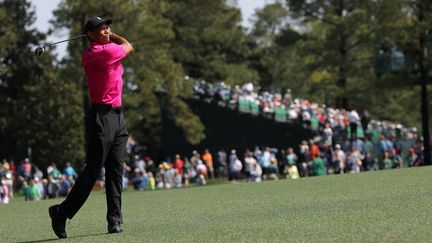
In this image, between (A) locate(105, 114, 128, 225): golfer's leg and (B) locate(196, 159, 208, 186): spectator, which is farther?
(B) locate(196, 159, 208, 186): spectator

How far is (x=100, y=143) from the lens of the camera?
35.0 feet

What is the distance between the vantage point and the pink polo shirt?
35.0 ft

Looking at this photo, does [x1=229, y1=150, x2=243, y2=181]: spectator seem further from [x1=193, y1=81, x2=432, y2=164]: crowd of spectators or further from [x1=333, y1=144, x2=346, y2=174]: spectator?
[x1=333, y1=144, x2=346, y2=174]: spectator

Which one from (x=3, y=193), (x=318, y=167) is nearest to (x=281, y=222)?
(x=3, y=193)

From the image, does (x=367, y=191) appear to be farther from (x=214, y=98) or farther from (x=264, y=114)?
(x=214, y=98)

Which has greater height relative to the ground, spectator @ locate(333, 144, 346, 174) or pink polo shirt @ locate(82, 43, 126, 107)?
spectator @ locate(333, 144, 346, 174)

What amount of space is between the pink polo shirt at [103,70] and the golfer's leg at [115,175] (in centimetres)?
36

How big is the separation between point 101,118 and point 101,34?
81cm

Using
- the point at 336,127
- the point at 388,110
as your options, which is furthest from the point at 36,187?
the point at 388,110

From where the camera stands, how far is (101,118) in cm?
1070

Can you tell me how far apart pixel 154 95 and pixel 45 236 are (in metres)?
48.8

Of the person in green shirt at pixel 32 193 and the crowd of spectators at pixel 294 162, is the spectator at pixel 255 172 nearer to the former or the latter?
the crowd of spectators at pixel 294 162

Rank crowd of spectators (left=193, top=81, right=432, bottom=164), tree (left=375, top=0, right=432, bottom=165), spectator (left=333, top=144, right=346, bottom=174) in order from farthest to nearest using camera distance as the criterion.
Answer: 1. tree (left=375, top=0, right=432, bottom=165)
2. crowd of spectators (left=193, top=81, right=432, bottom=164)
3. spectator (left=333, top=144, right=346, bottom=174)

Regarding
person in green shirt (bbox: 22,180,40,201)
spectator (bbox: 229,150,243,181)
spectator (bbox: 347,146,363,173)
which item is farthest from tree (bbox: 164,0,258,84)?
person in green shirt (bbox: 22,180,40,201)
